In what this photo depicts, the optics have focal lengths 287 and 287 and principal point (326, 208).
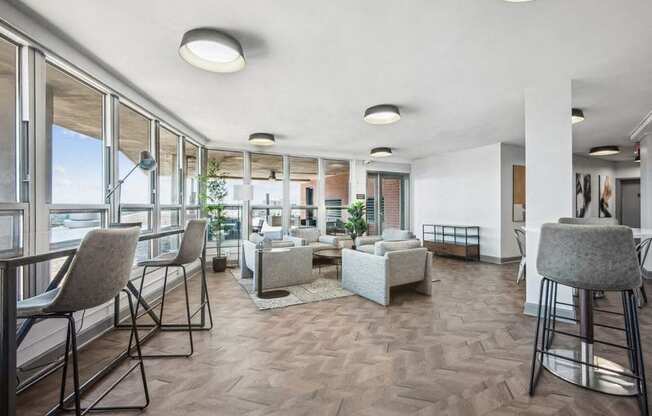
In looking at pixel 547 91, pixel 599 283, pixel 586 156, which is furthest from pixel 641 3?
pixel 586 156

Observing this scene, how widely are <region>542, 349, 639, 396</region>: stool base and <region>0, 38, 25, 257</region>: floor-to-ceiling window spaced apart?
391 centimetres

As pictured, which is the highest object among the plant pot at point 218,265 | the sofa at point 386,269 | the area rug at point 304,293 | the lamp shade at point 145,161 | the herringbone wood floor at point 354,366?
the lamp shade at point 145,161

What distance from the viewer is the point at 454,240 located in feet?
23.5

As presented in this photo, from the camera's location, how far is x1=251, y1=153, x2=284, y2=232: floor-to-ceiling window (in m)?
6.96

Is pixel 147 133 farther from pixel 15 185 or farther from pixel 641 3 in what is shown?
pixel 641 3

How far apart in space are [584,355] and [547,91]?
270cm

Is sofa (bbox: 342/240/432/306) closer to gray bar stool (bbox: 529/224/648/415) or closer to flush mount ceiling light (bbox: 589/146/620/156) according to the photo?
gray bar stool (bbox: 529/224/648/415)

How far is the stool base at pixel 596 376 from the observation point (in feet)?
6.19

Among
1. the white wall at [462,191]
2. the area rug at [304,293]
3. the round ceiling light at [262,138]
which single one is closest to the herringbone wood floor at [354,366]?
the area rug at [304,293]

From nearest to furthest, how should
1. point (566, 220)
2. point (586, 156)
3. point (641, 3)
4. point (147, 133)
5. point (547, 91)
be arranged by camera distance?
point (641, 3), point (566, 220), point (547, 91), point (147, 133), point (586, 156)

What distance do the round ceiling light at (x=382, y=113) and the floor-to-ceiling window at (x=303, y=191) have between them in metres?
3.62

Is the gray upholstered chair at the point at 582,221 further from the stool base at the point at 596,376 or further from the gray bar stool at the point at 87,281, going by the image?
the gray bar stool at the point at 87,281

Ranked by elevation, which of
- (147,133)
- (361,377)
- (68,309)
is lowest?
(361,377)

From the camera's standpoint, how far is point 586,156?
820 cm
